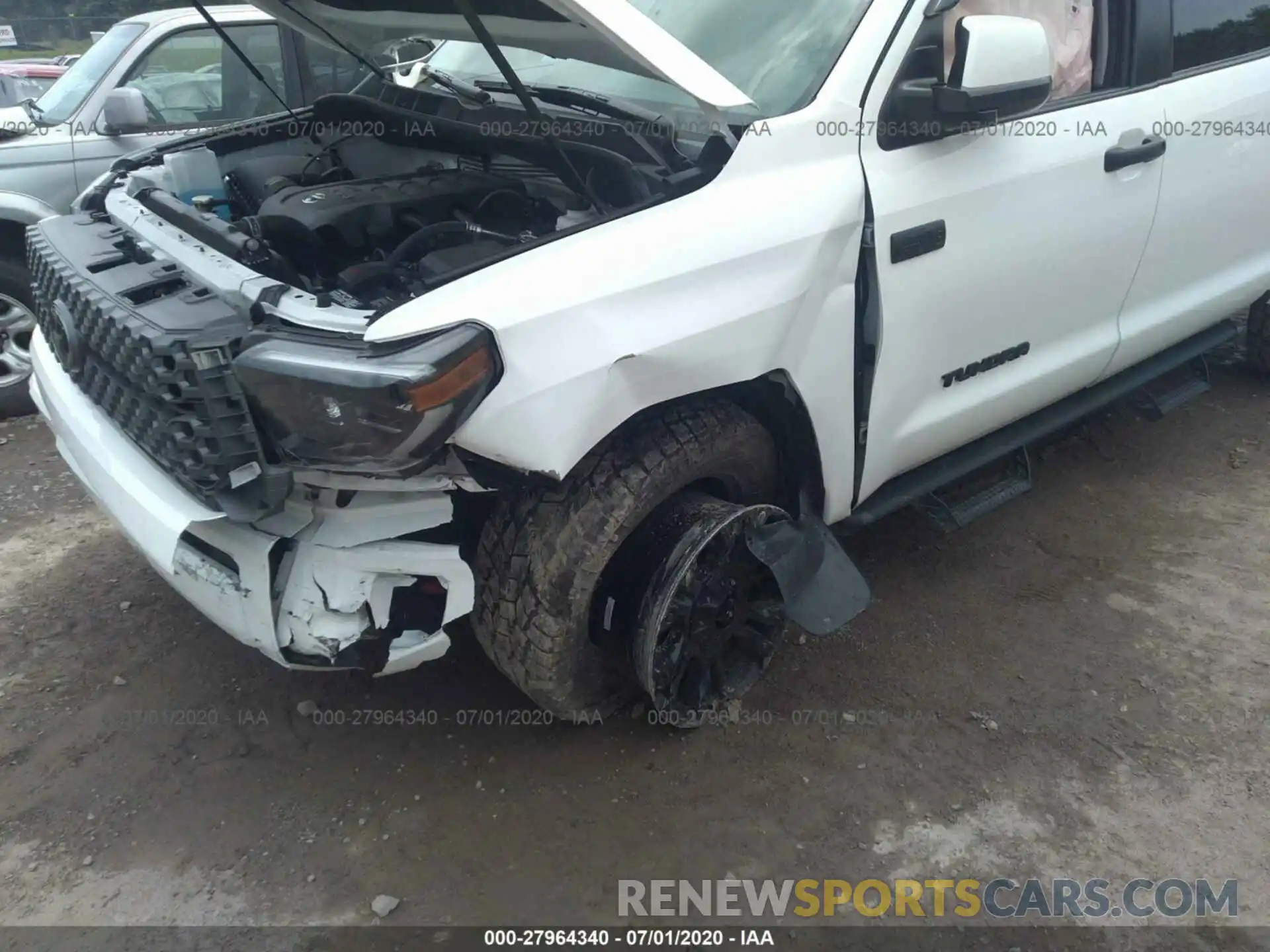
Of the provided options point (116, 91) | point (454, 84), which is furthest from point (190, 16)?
point (454, 84)

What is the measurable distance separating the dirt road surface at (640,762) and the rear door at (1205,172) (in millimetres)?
853

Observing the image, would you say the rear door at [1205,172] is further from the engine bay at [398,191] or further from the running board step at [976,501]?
the engine bay at [398,191]

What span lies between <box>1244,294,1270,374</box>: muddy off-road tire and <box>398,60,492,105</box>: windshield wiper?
353 centimetres

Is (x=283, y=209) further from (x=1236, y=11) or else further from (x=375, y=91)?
(x=1236, y=11)

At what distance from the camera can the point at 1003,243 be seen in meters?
2.60

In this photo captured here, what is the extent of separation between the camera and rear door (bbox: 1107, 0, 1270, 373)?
10.3ft

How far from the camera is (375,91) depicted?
3.18 meters

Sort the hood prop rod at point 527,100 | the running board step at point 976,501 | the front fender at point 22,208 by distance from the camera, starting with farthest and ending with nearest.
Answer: the front fender at point 22,208
the running board step at point 976,501
the hood prop rod at point 527,100

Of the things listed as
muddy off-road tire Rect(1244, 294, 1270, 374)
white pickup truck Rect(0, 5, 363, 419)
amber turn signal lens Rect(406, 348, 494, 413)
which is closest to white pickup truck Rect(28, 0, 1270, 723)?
amber turn signal lens Rect(406, 348, 494, 413)

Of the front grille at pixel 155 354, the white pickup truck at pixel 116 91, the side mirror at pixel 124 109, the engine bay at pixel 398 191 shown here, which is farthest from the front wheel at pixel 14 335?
the front grille at pixel 155 354

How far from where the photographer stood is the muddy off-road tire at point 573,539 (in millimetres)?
2102

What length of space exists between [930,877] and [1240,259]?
275 centimetres

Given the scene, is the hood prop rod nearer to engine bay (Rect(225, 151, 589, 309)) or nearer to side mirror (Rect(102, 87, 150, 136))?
engine bay (Rect(225, 151, 589, 309))

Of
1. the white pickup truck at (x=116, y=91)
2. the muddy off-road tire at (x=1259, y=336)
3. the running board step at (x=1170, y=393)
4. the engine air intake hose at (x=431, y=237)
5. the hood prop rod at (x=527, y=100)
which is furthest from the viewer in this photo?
the muddy off-road tire at (x=1259, y=336)
